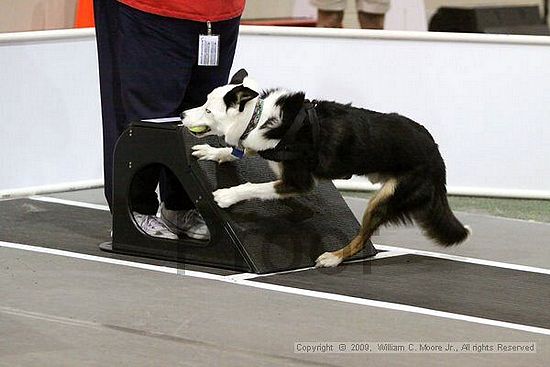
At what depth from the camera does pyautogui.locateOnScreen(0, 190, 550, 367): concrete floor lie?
3.78 meters

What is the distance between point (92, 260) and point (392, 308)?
4.69ft

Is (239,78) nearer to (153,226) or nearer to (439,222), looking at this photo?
(153,226)

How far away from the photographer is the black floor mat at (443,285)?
177 inches

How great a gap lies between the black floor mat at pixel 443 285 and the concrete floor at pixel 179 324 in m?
0.19

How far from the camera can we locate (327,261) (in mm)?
5031

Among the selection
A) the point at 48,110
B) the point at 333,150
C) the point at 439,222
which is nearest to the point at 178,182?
the point at 333,150

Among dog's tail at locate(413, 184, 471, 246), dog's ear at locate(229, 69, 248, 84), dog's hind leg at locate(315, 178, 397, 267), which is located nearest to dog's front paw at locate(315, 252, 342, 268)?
dog's hind leg at locate(315, 178, 397, 267)

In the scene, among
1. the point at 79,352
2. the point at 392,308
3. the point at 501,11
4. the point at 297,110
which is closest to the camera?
the point at 79,352

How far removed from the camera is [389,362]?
3.78 metres

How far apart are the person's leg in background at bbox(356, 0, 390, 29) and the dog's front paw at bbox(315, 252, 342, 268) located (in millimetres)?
2468

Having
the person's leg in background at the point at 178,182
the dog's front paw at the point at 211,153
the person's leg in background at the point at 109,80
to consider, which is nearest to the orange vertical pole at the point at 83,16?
the person's leg in background at the point at 109,80

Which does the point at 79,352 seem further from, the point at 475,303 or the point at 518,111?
the point at 518,111

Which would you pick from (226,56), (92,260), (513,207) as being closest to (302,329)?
(92,260)

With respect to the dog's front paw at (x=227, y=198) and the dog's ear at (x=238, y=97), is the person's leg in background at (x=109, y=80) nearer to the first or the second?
the dog's front paw at (x=227, y=198)
